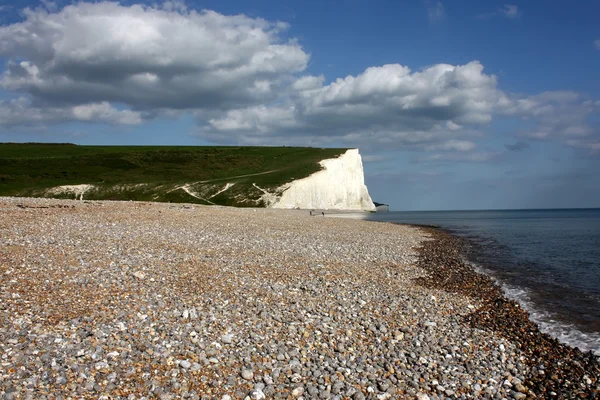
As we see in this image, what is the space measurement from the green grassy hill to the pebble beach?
59.8 metres

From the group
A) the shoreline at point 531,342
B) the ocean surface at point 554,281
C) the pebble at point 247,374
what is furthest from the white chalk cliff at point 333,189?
the pebble at point 247,374

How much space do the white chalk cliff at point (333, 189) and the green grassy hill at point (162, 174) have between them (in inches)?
107

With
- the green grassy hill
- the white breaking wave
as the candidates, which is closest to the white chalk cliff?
the green grassy hill

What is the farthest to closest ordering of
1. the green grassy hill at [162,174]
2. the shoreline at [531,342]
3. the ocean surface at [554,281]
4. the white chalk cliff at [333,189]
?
the white chalk cliff at [333,189] → the green grassy hill at [162,174] → the ocean surface at [554,281] → the shoreline at [531,342]

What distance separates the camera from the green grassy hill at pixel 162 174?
75.3 meters

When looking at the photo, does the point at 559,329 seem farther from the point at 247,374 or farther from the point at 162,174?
the point at 162,174

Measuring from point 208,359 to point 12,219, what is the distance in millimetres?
20908

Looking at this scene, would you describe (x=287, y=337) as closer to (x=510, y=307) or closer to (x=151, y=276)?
(x=151, y=276)

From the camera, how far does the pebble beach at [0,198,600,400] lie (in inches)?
285

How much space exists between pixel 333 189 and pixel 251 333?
272 feet

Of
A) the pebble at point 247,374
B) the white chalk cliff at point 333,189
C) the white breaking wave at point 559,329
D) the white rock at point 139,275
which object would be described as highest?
the white chalk cliff at point 333,189

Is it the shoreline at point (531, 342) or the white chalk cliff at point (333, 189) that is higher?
the white chalk cliff at point (333, 189)

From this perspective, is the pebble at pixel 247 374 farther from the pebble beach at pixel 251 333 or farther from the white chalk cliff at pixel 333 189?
the white chalk cliff at pixel 333 189

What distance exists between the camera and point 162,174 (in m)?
92.9
